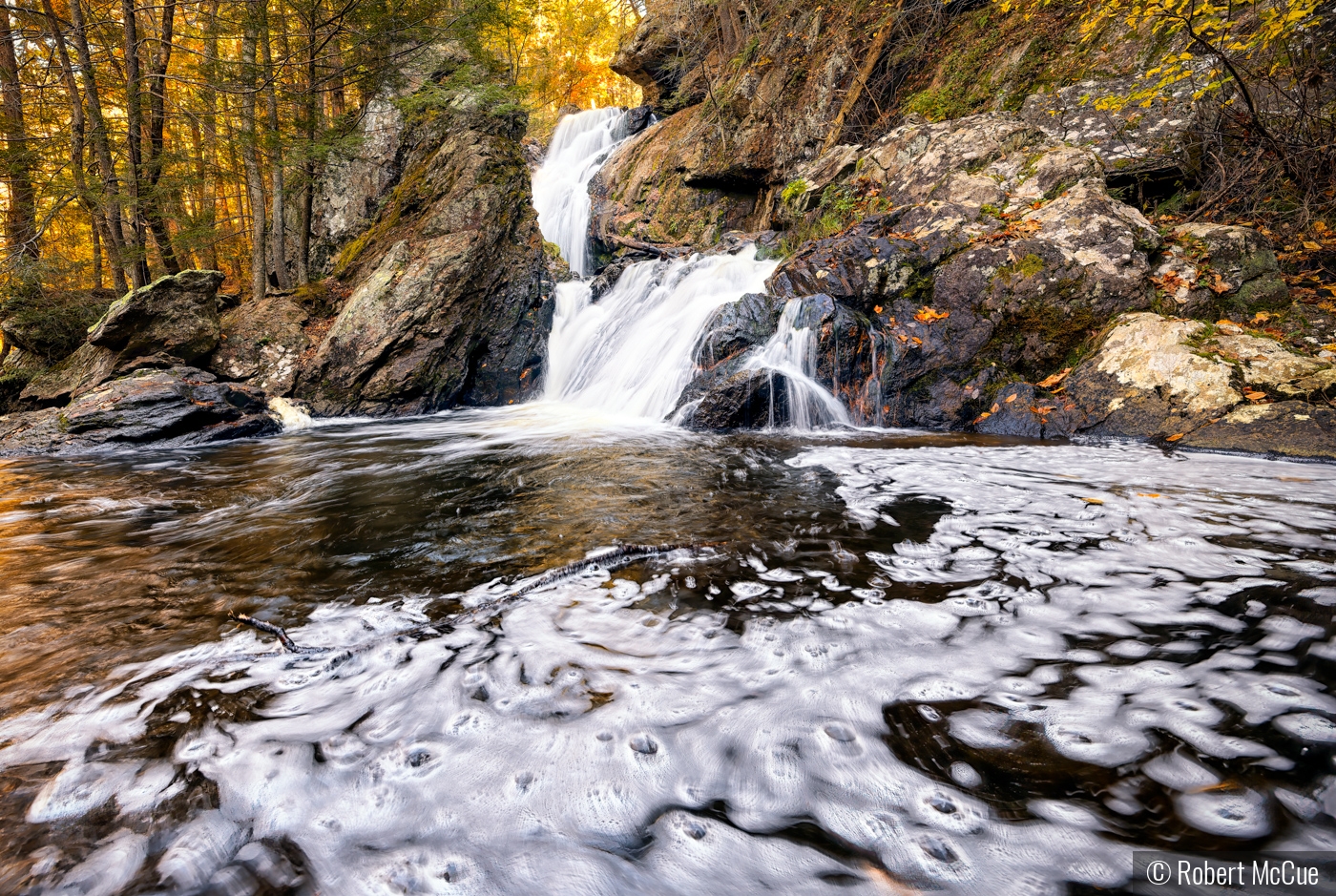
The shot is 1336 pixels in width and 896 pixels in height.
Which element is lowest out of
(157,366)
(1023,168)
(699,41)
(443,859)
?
(443,859)

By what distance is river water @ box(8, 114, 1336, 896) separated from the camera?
1.29 metres

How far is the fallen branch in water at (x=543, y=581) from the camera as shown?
226 centimetres

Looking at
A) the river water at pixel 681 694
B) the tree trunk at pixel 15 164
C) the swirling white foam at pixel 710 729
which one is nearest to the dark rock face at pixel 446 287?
the tree trunk at pixel 15 164

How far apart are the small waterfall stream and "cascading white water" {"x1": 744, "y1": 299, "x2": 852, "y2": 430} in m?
0.01

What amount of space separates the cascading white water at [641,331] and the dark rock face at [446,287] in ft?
2.52

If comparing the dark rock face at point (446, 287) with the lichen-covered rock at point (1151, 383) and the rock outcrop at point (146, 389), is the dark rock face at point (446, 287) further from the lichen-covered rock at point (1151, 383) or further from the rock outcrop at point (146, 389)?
the lichen-covered rock at point (1151, 383)

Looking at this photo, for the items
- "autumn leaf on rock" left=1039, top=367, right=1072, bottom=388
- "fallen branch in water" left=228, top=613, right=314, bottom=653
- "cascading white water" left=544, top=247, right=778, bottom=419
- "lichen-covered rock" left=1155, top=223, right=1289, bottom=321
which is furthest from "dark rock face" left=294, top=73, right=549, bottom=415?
"lichen-covered rock" left=1155, top=223, right=1289, bottom=321

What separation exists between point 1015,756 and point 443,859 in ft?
4.91

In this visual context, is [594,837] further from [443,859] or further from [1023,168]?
[1023,168]

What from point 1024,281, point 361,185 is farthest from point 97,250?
point 1024,281

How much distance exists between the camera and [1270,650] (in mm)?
1877

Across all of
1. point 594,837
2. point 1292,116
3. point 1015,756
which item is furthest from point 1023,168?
point 594,837

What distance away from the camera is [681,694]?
1878mm

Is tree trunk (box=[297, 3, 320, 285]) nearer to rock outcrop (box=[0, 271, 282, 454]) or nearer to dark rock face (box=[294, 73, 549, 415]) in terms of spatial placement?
dark rock face (box=[294, 73, 549, 415])
